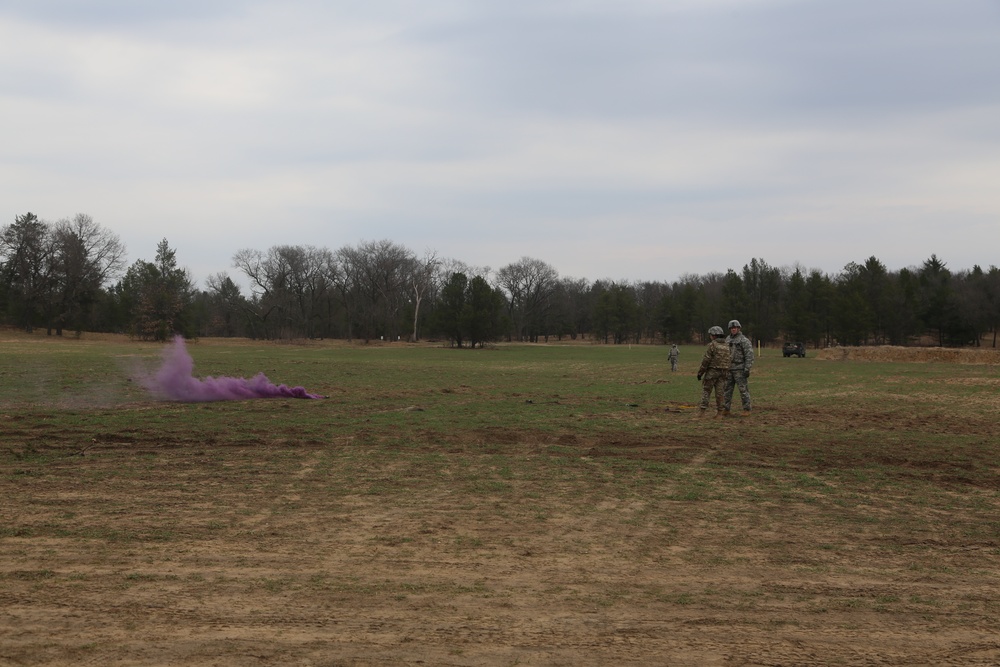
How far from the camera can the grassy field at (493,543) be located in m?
4.75

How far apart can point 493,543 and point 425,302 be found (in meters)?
116

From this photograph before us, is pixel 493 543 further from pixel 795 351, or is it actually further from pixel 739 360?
pixel 795 351

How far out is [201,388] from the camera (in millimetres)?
20094

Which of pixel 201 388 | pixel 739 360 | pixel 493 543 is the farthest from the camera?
pixel 201 388

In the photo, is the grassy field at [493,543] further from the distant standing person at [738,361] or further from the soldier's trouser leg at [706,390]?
the soldier's trouser leg at [706,390]

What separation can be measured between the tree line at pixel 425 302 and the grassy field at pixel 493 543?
69935mm

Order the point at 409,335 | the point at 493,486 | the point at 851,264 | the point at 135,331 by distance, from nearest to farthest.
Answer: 1. the point at 493,486
2. the point at 135,331
3. the point at 851,264
4. the point at 409,335

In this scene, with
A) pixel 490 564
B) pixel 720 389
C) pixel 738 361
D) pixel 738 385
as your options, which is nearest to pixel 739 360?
pixel 738 361

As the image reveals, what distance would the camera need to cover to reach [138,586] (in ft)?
18.4

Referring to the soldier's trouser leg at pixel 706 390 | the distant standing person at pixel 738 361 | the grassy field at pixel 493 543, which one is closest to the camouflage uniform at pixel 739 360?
the distant standing person at pixel 738 361

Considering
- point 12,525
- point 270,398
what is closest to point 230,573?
point 12,525

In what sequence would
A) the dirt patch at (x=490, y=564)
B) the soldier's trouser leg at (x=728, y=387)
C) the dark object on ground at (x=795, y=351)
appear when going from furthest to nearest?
the dark object on ground at (x=795, y=351)
the soldier's trouser leg at (x=728, y=387)
the dirt patch at (x=490, y=564)

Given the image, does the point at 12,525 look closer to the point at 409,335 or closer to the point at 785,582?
the point at 785,582

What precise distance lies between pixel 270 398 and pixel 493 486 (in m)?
12.8
